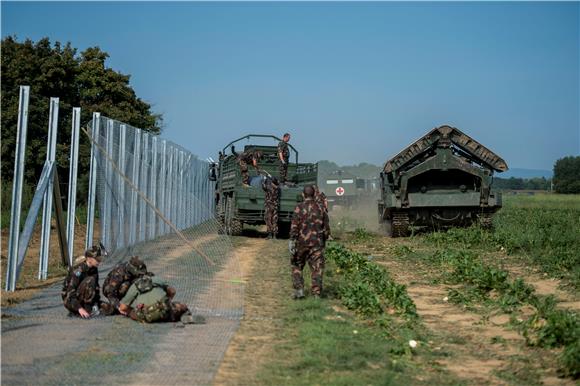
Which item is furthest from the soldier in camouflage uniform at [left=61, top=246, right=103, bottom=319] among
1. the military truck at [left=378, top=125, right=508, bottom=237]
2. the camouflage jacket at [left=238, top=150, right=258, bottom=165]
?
the camouflage jacket at [left=238, top=150, right=258, bottom=165]

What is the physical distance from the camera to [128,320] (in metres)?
10.1

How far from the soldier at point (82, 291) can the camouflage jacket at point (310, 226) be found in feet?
10.1

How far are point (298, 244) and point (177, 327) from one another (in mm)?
2901

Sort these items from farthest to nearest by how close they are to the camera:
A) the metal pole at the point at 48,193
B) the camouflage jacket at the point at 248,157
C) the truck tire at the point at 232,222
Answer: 1. the camouflage jacket at the point at 248,157
2. the truck tire at the point at 232,222
3. the metal pole at the point at 48,193

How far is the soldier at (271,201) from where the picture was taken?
22750 millimetres

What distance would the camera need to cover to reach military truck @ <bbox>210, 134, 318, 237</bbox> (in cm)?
2321

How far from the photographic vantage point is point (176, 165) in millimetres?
25281

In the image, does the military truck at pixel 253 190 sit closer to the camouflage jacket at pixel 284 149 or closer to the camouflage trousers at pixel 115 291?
the camouflage jacket at pixel 284 149

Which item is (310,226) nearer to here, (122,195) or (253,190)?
(122,195)

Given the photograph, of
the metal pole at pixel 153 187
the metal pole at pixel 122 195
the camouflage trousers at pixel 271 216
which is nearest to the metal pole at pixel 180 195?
the metal pole at pixel 153 187

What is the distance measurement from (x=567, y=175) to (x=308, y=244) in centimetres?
7971

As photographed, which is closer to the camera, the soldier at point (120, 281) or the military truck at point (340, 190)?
the soldier at point (120, 281)

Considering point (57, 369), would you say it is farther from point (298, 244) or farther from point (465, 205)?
point (465, 205)

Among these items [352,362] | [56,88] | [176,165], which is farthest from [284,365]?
[56,88]
